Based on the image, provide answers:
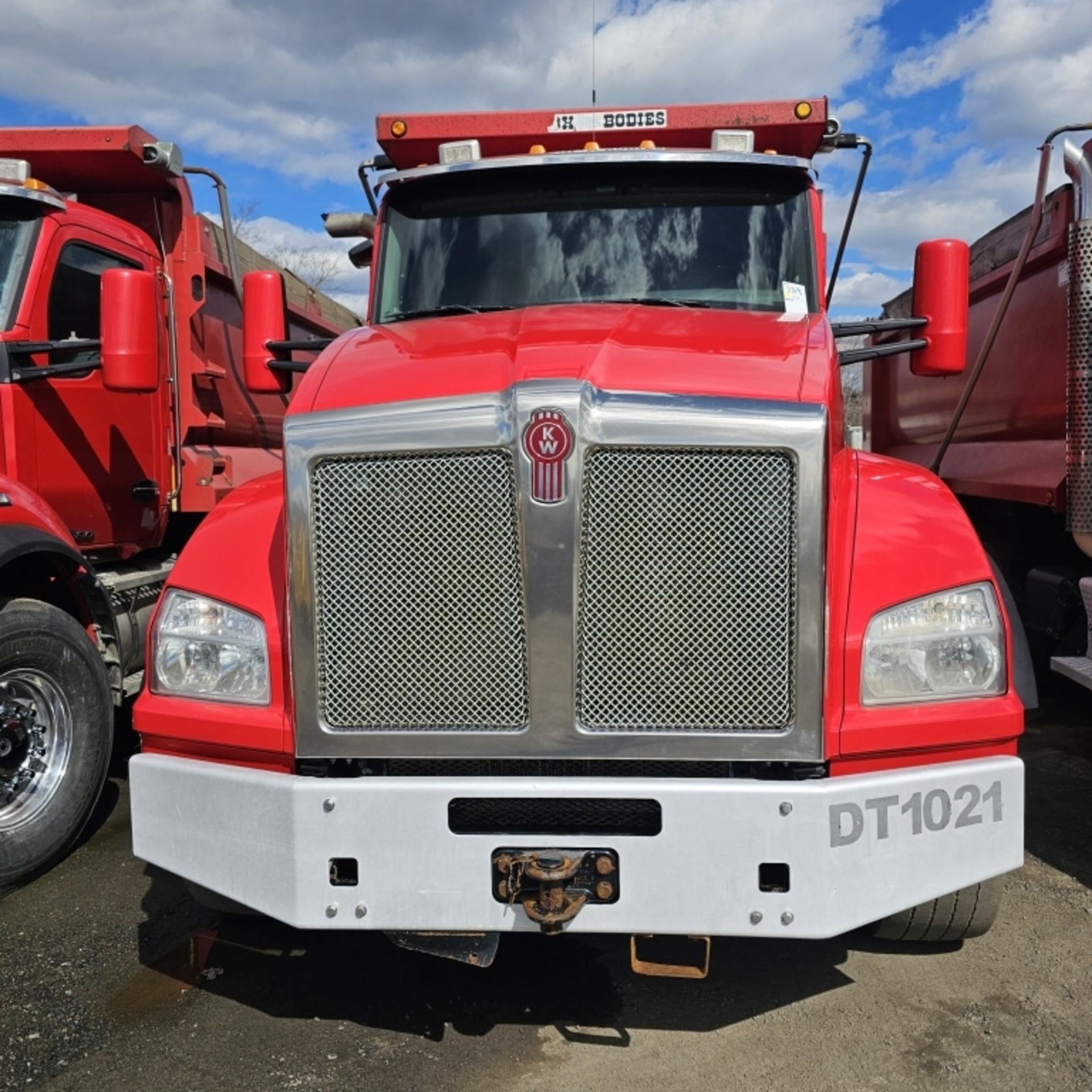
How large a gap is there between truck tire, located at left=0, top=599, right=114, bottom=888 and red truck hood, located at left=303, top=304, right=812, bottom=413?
1.86 m

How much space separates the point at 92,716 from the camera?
4.43 m

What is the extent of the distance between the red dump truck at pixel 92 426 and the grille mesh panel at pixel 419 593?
166cm

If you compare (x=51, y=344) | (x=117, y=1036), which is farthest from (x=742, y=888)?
(x=51, y=344)

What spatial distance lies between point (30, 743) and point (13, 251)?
7.41ft

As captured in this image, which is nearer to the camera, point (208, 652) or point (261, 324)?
point (208, 652)

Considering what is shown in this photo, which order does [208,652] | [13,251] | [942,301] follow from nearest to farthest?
[208,652] → [942,301] → [13,251]

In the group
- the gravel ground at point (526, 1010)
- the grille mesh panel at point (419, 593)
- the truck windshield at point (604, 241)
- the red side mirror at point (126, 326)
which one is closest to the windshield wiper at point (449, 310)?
the truck windshield at point (604, 241)

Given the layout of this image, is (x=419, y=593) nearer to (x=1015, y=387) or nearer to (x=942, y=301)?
(x=942, y=301)

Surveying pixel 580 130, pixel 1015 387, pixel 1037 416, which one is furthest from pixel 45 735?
pixel 1015 387

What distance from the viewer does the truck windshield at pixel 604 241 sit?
3.96 meters

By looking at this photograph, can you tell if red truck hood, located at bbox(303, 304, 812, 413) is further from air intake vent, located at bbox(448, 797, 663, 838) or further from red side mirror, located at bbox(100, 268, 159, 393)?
red side mirror, located at bbox(100, 268, 159, 393)

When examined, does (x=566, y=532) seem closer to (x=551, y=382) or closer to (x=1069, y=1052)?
(x=551, y=382)

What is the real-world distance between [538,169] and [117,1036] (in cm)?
339

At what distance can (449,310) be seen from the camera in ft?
13.1
